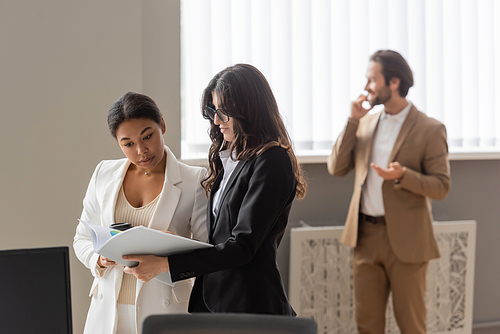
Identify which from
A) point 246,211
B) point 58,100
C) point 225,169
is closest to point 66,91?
point 58,100

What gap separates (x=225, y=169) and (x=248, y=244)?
0.32 metres

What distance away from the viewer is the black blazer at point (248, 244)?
1240 millimetres

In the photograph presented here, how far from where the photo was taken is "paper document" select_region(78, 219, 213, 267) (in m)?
1.14

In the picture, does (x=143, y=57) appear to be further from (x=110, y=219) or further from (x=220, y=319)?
(x=220, y=319)

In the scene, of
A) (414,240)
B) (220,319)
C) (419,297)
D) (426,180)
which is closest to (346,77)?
(426,180)

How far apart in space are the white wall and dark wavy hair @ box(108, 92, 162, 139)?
98 cm

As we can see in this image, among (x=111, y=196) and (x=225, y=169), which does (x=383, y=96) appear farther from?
(x=111, y=196)

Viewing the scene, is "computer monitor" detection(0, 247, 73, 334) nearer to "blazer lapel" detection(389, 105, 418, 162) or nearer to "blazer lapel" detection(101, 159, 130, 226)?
"blazer lapel" detection(101, 159, 130, 226)

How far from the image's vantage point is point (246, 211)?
1244 mm

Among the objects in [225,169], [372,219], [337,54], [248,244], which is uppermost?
→ [337,54]

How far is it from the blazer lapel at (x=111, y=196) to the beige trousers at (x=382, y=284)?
1.48 m

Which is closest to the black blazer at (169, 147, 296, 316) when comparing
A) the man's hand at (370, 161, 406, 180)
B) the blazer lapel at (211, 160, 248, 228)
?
the blazer lapel at (211, 160, 248, 228)

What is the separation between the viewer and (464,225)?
2904 millimetres

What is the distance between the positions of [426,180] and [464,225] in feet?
2.70
